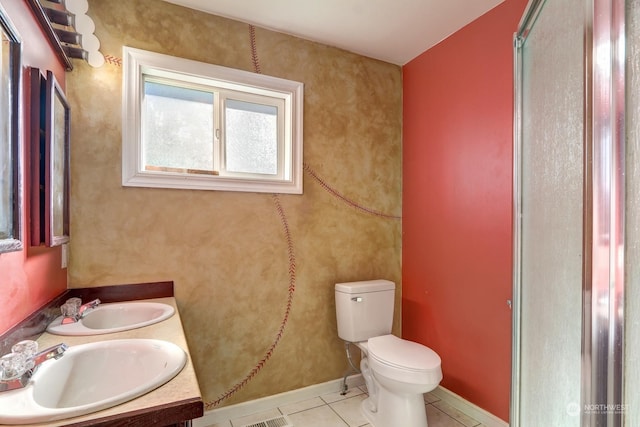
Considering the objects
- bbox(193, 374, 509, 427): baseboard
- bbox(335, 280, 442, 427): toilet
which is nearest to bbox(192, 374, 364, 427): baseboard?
bbox(193, 374, 509, 427): baseboard

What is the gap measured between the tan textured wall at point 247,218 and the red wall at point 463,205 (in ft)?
0.65

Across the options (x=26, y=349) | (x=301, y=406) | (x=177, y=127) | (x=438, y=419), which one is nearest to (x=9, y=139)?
(x=26, y=349)

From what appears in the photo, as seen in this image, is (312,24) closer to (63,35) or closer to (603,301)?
(63,35)

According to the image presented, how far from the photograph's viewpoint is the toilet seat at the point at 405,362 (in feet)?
5.40

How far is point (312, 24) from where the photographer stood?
6.68ft

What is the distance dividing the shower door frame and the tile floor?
1.43 metres

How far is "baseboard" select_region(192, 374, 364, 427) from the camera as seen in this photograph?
6.26ft

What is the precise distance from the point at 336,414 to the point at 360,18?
2465mm

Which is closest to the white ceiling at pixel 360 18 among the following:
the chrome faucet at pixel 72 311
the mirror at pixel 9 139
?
the mirror at pixel 9 139

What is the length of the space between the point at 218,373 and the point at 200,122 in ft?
5.09

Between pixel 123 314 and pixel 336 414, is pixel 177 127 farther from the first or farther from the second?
pixel 336 414

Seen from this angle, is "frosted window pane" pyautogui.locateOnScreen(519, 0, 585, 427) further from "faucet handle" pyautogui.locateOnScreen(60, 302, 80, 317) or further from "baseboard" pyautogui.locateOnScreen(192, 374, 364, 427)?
"faucet handle" pyautogui.locateOnScreen(60, 302, 80, 317)

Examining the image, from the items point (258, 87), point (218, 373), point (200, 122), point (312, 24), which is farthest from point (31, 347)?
point (312, 24)

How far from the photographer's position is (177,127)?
1.97 m
